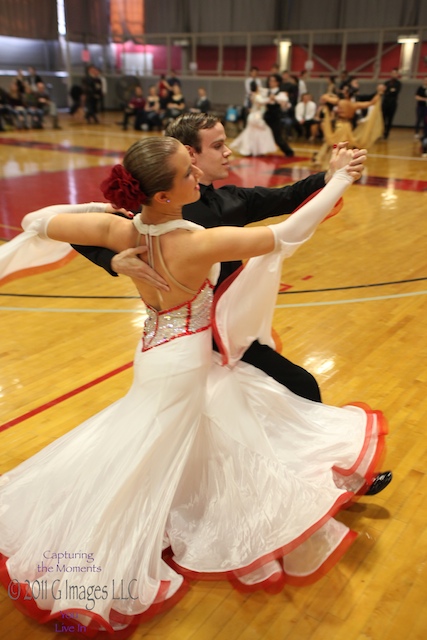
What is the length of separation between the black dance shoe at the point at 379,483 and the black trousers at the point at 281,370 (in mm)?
411

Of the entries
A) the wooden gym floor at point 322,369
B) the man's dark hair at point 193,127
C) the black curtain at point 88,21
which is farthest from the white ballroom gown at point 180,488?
the black curtain at point 88,21

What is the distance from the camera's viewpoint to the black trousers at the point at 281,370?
234 cm

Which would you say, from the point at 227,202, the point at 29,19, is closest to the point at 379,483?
the point at 227,202

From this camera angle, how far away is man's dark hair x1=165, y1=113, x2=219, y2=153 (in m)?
2.20

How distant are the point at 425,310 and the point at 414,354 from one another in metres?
0.84

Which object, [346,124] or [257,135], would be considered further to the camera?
[257,135]

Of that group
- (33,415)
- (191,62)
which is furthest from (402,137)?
(33,415)

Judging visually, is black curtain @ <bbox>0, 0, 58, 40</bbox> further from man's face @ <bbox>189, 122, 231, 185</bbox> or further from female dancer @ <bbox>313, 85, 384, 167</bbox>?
man's face @ <bbox>189, 122, 231, 185</bbox>

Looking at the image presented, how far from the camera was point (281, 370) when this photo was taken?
2396 millimetres

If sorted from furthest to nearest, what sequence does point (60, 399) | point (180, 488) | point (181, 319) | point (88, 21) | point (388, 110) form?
point (88, 21)
point (388, 110)
point (60, 399)
point (180, 488)
point (181, 319)

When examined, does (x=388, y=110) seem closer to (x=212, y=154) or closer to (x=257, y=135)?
(x=257, y=135)

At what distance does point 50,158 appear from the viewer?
11.9 m

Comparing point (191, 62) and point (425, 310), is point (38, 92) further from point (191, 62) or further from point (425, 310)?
point (425, 310)

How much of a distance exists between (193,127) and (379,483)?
164 centimetres
